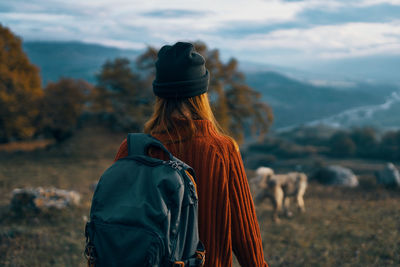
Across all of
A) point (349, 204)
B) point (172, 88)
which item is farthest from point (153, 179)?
point (349, 204)

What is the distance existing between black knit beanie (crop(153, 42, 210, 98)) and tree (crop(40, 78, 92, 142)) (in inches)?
1027

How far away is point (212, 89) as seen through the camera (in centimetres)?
2450

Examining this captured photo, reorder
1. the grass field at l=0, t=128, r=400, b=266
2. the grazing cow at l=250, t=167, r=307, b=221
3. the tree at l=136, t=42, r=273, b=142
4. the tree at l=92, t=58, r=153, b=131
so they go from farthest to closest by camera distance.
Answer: the tree at l=92, t=58, r=153, b=131, the tree at l=136, t=42, r=273, b=142, the grazing cow at l=250, t=167, r=307, b=221, the grass field at l=0, t=128, r=400, b=266

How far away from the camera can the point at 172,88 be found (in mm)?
2035

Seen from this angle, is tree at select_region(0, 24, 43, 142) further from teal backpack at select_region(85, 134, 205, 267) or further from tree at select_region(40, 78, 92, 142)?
teal backpack at select_region(85, 134, 205, 267)

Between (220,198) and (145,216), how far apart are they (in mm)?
491

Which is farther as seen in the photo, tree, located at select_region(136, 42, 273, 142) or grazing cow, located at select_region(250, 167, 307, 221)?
tree, located at select_region(136, 42, 273, 142)

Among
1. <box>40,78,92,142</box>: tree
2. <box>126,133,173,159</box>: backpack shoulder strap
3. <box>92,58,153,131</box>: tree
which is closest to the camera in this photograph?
<box>126,133,173,159</box>: backpack shoulder strap

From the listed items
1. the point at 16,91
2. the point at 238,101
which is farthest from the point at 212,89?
the point at 16,91

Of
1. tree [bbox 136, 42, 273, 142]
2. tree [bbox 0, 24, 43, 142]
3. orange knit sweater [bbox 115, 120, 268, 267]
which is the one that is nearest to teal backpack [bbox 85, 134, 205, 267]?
orange knit sweater [bbox 115, 120, 268, 267]

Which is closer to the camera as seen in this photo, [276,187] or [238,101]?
[276,187]

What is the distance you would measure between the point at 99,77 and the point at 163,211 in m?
27.7

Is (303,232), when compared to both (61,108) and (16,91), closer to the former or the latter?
(61,108)

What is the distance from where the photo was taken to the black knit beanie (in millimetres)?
2029
